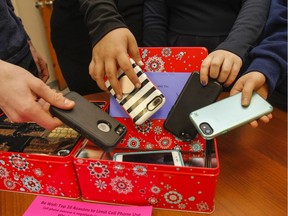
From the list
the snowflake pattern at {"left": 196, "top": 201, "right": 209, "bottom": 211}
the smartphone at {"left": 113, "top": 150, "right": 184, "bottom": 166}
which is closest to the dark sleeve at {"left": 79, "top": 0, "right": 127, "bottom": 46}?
A: the smartphone at {"left": 113, "top": 150, "right": 184, "bottom": 166}

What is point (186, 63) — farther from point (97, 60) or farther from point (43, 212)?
point (43, 212)

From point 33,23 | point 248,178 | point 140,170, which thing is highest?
point 140,170

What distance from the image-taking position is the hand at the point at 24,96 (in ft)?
1.36

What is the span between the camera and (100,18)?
530 mm

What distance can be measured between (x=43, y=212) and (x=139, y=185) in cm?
16

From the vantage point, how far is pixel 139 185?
44cm

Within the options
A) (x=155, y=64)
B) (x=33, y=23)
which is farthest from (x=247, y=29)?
(x=33, y=23)

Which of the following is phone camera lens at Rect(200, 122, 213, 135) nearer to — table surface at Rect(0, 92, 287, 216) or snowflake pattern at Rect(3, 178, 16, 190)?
table surface at Rect(0, 92, 287, 216)

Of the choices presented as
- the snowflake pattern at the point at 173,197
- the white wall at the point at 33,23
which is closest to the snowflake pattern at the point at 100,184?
the snowflake pattern at the point at 173,197

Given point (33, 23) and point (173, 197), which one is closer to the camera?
point (173, 197)

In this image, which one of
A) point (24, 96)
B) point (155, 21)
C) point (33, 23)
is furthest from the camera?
point (33, 23)

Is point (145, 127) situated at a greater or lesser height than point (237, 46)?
lesser

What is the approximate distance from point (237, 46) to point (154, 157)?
0.26m

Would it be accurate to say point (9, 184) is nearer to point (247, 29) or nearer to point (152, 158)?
point (152, 158)
